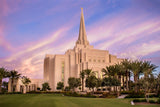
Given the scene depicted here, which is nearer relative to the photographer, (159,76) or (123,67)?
(159,76)

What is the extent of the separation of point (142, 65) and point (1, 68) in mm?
45554

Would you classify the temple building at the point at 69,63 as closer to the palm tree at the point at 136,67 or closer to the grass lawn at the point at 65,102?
the palm tree at the point at 136,67

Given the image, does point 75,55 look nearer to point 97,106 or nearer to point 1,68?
point 1,68

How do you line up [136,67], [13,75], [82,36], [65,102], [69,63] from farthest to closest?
[82,36] → [69,63] → [13,75] → [136,67] → [65,102]

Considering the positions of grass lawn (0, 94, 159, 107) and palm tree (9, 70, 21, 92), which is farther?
palm tree (9, 70, 21, 92)

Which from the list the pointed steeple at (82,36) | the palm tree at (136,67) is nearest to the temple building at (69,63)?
the pointed steeple at (82,36)

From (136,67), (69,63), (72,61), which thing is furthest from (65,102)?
(69,63)

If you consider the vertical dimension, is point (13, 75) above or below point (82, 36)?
below

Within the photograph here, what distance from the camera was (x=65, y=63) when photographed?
8638cm

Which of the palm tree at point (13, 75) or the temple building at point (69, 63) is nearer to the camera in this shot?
the palm tree at point (13, 75)

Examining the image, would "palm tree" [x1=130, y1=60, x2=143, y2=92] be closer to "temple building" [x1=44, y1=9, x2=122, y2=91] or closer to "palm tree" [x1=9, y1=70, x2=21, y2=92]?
"temple building" [x1=44, y1=9, x2=122, y2=91]

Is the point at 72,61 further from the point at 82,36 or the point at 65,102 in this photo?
the point at 65,102

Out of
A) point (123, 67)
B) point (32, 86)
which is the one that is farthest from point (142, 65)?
point (32, 86)

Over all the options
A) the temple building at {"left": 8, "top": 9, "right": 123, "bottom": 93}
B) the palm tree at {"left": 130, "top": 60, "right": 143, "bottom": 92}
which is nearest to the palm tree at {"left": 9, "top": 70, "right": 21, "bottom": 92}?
the temple building at {"left": 8, "top": 9, "right": 123, "bottom": 93}
